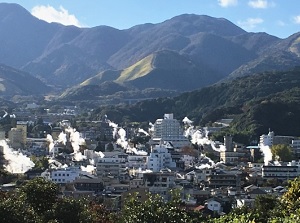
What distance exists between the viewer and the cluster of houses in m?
31.8

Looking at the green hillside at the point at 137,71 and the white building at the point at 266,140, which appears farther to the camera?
the green hillside at the point at 137,71

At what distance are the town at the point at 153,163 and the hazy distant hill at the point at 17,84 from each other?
7613 cm

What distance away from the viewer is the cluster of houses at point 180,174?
31844 millimetres

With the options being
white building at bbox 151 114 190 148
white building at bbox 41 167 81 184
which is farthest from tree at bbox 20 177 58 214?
white building at bbox 151 114 190 148

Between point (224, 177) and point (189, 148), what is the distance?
18.9 m

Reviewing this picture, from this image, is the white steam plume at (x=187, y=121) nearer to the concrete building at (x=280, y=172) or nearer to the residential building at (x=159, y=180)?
the concrete building at (x=280, y=172)

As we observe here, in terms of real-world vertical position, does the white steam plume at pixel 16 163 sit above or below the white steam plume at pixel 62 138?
below

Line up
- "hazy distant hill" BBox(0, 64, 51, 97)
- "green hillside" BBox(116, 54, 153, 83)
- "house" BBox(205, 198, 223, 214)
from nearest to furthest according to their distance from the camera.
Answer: "house" BBox(205, 198, 223, 214)
"hazy distant hill" BBox(0, 64, 51, 97)
"green hillside" BBox(116, 54, 153, 83)

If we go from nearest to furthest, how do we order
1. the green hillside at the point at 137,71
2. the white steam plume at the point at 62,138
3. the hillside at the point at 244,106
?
the white steam plume at the point at 62,138, the hillside at the point at 244,106, the green hillside at the point at 137,71

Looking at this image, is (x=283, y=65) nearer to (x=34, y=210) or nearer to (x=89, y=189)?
(x=89, y=189)

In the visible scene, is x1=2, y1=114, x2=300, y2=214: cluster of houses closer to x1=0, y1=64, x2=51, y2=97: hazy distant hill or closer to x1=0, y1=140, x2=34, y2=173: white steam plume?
x1=0, y1=140, x2=34, y2=173: white steam plume

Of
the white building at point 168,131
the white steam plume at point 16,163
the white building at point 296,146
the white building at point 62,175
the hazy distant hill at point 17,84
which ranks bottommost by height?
the white building at point 62,175

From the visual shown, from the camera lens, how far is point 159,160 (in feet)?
152

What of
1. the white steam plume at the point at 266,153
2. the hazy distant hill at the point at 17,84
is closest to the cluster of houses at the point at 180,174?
the white steam plume at the point at 266,153
